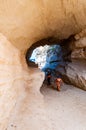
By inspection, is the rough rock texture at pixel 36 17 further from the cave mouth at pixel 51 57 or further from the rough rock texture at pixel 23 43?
the cave mouth at pixel 51 57

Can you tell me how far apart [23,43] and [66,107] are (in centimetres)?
186

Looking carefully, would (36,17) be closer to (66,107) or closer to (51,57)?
(66,107)

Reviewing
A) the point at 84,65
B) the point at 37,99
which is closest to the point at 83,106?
the point at 37,99

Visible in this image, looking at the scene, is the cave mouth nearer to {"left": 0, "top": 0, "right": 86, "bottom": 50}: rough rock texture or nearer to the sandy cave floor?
the sandy cave floor

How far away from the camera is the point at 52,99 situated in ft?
16.0

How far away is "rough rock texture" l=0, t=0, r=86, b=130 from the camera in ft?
9.87

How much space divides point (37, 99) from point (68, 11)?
85.2 inches

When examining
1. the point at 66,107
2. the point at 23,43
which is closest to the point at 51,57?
the point at 66,107

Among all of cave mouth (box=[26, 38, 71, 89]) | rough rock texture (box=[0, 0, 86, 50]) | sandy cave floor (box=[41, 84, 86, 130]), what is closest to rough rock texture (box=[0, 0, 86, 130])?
rough rock texture (box=[0, 0, 86, 50])

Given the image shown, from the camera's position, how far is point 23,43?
411 cm

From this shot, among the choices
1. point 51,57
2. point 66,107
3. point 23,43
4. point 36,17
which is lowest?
point 66,107

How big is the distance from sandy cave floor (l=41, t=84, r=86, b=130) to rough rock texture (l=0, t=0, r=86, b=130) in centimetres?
35

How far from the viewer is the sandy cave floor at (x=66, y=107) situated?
3.68 metres

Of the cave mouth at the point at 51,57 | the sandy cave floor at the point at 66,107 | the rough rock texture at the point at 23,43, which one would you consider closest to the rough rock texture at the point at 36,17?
the rough rock texture at the point at 23,43
